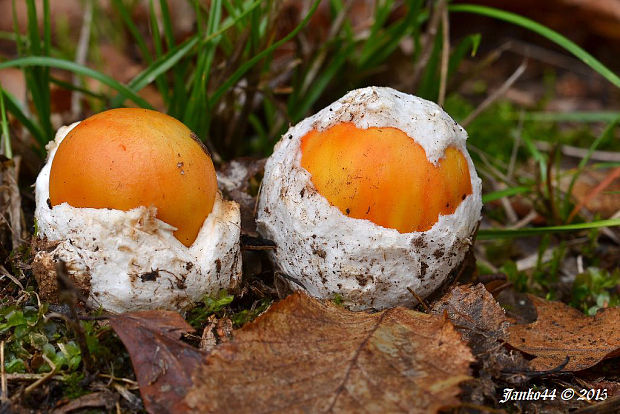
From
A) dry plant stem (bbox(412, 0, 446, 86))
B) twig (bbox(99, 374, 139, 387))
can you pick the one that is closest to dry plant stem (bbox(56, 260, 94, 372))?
twig (bbox(99, 374, 139, 387))

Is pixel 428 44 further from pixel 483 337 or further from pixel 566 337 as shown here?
pixel 483 337

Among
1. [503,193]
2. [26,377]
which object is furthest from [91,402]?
[503,193]

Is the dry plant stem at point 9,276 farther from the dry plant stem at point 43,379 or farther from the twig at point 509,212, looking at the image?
the twig at point 509,212

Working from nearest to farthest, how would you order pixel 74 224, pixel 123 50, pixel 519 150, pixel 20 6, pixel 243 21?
pixel 74 224, pixel 243 21, pixel 519 150, pixel 123 50, pixel 20 6

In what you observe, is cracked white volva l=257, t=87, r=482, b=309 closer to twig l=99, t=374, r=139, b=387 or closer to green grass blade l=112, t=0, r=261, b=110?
twig l=99, t=374, r=139, b=387

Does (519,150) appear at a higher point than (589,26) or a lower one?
lower

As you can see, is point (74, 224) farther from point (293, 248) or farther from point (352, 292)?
point (352, 292)

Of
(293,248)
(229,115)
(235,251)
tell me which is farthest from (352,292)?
(229,115)

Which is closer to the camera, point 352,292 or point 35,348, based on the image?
point 35,348
